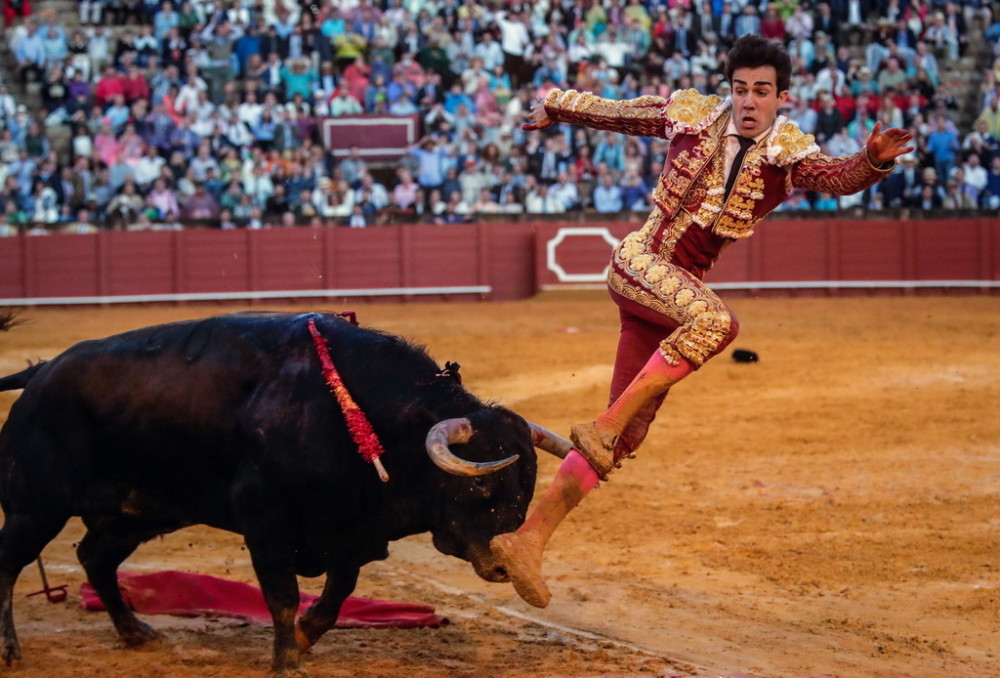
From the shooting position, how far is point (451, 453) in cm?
364

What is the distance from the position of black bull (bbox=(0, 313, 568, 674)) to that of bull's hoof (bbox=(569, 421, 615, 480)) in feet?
0.63

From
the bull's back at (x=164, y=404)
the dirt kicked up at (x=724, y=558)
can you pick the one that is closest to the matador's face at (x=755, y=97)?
the bull's back at (x=164, y=404)

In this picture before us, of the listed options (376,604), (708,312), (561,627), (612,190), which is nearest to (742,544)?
(561,627)

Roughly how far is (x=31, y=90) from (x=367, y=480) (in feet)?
47.5

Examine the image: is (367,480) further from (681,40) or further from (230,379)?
(681,40)

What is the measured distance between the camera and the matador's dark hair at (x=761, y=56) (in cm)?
370

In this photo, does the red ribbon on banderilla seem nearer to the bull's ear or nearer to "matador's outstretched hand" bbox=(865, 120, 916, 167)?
the bull's ear

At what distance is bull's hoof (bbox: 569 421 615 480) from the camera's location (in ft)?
12.1

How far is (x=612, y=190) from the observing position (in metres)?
15.4

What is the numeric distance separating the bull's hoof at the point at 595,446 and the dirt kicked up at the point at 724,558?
729 millimetres

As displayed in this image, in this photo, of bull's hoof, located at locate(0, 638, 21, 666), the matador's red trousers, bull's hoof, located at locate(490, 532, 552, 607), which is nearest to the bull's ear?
bull's hoof, located at locate(490, 532, 552, 607)

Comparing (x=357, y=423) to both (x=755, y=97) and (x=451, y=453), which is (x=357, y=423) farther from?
(x=755, y=97)

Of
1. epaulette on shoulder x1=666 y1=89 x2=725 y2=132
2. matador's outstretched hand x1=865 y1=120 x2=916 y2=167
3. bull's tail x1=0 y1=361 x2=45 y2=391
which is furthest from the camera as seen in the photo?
bull's tail x1=0 y1=361 x2=45 y2=391

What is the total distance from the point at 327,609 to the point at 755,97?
202cm
